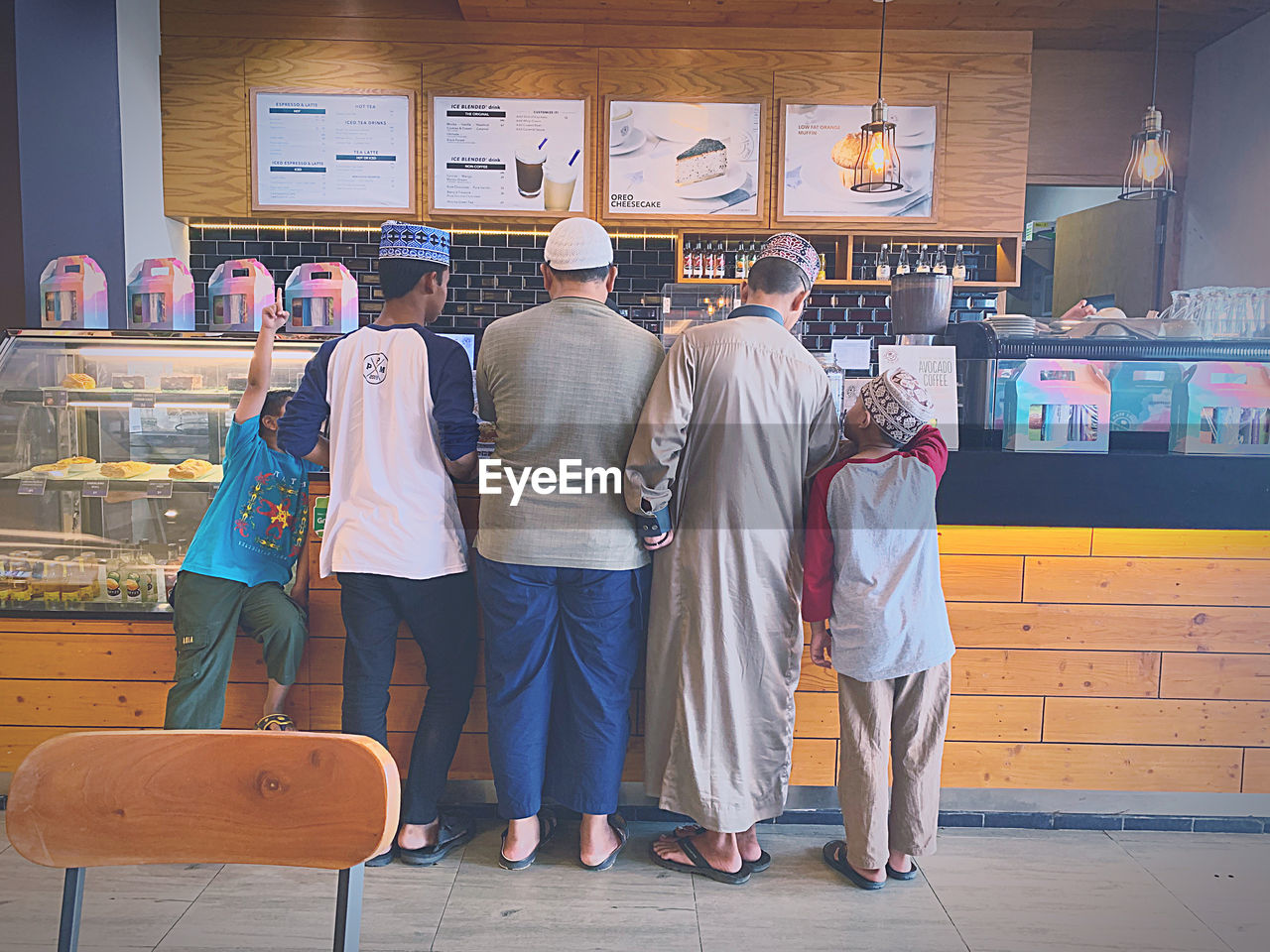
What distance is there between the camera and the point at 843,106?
15.3 feet

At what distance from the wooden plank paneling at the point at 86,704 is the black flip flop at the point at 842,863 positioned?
143 centimetres

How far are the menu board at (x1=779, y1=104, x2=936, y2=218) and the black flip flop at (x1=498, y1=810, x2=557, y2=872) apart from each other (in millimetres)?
3326

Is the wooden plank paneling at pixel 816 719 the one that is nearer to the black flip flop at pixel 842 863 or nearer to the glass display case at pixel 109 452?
the black flip flop at pixel 842 863

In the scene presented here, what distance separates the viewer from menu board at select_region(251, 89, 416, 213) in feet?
15.1

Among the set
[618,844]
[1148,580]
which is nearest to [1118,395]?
[1148,580]

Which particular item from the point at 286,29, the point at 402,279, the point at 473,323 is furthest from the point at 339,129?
the point at 402,279

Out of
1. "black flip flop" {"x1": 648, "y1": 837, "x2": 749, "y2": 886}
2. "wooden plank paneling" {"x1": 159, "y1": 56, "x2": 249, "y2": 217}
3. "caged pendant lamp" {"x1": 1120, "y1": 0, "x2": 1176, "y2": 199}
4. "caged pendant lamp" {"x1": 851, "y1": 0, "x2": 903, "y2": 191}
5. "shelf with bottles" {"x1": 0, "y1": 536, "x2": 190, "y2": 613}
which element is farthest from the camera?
"wooden plank paneling" {"x1": 159, "y1": 56, "x2": 249, "y2": 217}

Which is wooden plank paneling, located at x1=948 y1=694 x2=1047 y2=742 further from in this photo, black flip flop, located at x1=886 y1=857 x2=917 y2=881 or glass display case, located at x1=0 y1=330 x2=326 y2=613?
glass display case, located at x1=0 y1=330 x2=326 y2=613

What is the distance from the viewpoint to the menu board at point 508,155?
4621 millimetres

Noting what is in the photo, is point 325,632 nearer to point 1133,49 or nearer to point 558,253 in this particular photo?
point 558,253

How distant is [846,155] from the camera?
4.52 meters

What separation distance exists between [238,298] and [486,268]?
2240mm

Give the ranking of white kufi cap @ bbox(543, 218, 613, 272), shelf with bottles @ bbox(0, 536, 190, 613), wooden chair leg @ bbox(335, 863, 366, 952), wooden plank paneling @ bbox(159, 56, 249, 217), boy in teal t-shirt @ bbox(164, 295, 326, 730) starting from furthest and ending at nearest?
wooden plank paneling @ bbox(159, 56, 249, 217) < shelf with bottles @ bbox(0, 536, 190, 613) < boy in teal t-shirt @ bbox(164, 295, 326, 730) < white kufi cap @ bbox(543, 218, 613, 272) < wooden chair leg @ bbox(335, 863, 366, 952)

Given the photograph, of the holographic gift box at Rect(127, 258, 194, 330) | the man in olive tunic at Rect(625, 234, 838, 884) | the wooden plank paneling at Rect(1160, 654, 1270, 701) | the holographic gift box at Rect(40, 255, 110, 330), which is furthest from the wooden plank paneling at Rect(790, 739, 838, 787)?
the holographic gift box at Rect(40, 255, 110, 330)
